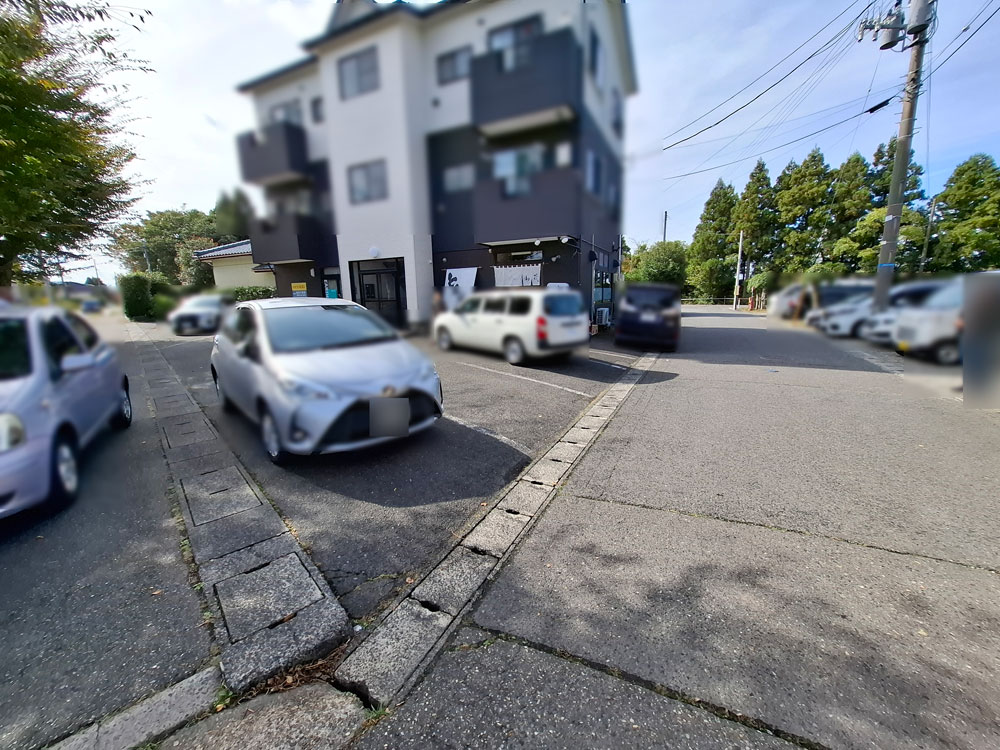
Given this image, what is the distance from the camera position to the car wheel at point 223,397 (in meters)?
2.27

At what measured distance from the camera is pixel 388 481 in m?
3.35

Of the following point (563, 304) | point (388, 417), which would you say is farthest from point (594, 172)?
point (563, 304)

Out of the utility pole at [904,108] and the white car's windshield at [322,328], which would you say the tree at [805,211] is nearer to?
the utility pole at [904,108]

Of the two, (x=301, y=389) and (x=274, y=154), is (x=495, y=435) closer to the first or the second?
(x=301, y=389)

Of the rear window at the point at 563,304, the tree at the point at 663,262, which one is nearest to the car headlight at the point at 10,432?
the tree at the point at 663,262

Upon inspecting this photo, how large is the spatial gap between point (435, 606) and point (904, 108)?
318 centimetres

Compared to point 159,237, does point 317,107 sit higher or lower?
higher

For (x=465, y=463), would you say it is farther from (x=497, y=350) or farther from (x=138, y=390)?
(x=138, y=390)

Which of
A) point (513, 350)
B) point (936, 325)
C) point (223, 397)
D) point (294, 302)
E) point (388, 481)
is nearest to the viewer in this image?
point (936, 325)

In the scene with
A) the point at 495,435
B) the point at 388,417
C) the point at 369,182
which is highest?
the point at 369,182

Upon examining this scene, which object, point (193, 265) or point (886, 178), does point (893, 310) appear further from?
point (193, 265)

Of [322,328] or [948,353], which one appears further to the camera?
[322,328]

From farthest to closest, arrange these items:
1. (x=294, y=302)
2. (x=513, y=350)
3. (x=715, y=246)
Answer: (x=513, y=350), (x=715, y=246), (x=294, y=302)

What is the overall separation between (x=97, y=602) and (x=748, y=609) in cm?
348
